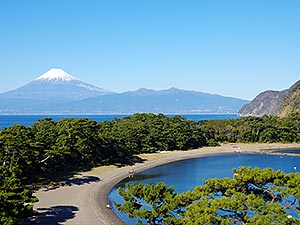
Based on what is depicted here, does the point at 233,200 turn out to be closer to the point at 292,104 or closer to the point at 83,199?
the point at 83,199

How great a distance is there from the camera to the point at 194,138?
185 ft

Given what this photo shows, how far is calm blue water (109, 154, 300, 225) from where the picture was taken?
3284 centimetres

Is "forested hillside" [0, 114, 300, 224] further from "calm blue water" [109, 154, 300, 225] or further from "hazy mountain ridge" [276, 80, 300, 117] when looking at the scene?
"hazy mountain ridge" [276, 80, 300, 117]

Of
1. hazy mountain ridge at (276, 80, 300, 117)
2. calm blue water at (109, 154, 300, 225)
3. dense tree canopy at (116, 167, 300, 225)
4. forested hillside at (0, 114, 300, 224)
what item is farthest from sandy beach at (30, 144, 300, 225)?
hazy mountain ridge at (276, 80, 300, 117)

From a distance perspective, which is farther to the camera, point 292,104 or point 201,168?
point 292,104

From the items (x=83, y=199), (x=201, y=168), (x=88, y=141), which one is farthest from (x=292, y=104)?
(x=83, y=199)

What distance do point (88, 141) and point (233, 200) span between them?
85.3 ft

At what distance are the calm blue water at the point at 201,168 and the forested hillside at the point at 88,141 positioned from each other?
17.3 ft

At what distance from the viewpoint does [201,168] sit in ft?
135

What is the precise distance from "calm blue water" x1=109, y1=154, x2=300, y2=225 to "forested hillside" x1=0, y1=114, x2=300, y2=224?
5.28m

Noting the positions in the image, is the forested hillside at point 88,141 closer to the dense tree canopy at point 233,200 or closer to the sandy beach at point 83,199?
the sandy beach at point 83,199

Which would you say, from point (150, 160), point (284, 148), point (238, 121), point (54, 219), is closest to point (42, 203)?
point (54, 219)

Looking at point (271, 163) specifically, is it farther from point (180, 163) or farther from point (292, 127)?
point (292, 127)

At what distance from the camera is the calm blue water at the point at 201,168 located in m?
32.8
